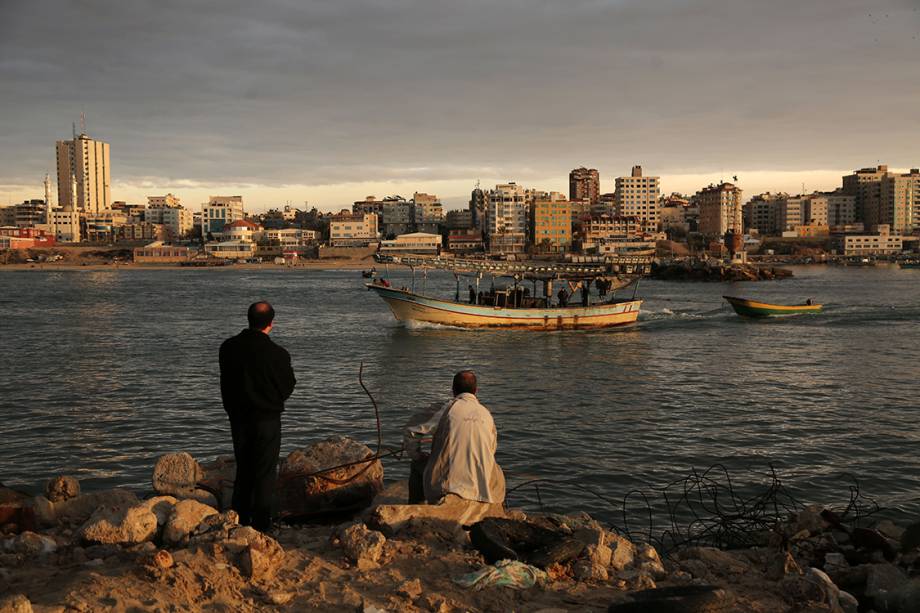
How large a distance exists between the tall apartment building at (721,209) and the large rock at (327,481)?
17930 centimetres

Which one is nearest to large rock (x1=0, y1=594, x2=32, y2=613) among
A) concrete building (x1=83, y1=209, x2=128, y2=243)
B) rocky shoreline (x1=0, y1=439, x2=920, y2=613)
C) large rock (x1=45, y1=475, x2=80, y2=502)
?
rocky shoreline (x1=0, y1=439, x2=920, y2=613)

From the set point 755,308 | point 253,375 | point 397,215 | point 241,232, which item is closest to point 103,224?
point 241,232

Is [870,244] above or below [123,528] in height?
above

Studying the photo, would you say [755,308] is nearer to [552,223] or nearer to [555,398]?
[555,398]

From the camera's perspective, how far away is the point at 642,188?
194 metres

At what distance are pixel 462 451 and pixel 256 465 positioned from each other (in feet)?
5.50

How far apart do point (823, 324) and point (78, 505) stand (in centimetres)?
4161

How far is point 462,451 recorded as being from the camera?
6.47 metres

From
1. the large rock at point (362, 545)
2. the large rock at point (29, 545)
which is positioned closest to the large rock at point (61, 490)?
the large rock at point (29, 545)

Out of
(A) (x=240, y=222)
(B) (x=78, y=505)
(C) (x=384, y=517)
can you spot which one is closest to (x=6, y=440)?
(B) (x=78, y=505)

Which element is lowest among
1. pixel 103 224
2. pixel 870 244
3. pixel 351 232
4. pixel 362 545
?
pixel 362 545

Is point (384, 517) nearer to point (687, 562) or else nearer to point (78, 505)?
point (687, 562)

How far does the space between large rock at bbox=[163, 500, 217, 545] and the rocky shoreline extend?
0.01 meters

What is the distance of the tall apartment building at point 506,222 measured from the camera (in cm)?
15825
